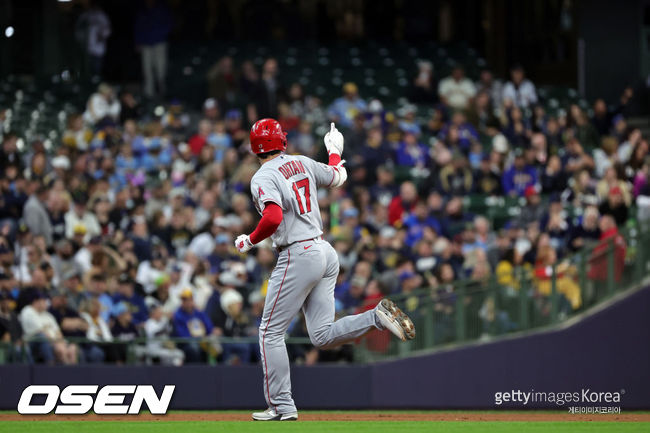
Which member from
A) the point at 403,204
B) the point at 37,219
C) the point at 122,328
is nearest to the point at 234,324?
the point at 122,328

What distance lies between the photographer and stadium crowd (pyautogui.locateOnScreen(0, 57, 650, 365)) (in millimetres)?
14023

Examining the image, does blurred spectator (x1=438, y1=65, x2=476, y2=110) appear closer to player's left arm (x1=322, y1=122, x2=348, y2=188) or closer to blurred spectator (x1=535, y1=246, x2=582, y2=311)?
blurred spectator (x1=535, y1=246, x2=582, y2=311)

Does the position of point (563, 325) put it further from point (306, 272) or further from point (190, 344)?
point (306, 272)

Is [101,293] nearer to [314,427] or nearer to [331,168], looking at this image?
[331,168]

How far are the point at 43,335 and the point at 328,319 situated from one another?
574 cm

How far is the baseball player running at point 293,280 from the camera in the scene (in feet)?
29.0

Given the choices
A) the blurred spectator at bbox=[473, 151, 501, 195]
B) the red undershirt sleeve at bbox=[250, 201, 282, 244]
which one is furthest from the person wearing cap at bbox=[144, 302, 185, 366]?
the blurred spectator at bbox=[473, 151, 501, 195]

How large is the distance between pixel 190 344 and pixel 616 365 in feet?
15.9

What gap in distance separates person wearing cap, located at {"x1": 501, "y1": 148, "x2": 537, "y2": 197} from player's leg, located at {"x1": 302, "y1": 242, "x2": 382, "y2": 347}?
8856 millimetres

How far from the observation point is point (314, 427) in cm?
885

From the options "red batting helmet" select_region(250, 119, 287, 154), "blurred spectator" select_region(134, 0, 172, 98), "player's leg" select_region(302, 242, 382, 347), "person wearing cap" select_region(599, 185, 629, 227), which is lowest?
"person wearing cap" select_region(599, 185, 629, 227)

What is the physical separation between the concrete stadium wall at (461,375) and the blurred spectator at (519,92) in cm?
661

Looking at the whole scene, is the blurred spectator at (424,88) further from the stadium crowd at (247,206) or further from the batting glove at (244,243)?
the batting glove at (244,243)

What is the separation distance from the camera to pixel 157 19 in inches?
843
